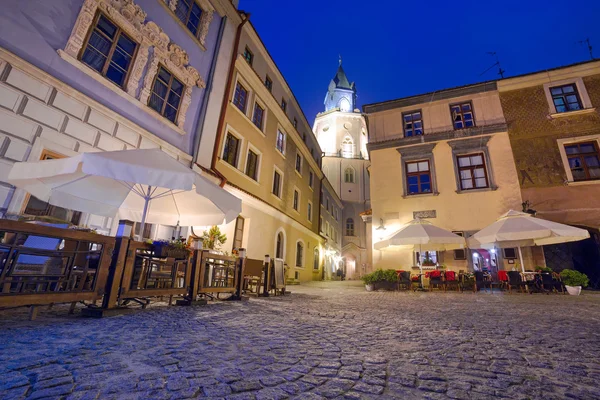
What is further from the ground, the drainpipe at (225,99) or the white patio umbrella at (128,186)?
the drainpipe at (225,99)

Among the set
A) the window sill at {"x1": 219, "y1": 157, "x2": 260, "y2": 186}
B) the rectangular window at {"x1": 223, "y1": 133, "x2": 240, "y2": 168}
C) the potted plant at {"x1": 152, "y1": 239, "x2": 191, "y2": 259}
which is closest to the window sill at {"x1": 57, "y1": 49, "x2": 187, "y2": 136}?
the window sill at {"x1": 219, "y1": 157, "x2": 260, "y2": 186}

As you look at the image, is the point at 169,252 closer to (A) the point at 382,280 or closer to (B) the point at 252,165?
(B) the point at 252,165

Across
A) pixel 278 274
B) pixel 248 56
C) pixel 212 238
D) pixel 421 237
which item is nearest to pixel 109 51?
pixel 212 238

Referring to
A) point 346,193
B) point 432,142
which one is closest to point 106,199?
point 432,142

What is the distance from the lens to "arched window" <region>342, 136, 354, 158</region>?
36094mm

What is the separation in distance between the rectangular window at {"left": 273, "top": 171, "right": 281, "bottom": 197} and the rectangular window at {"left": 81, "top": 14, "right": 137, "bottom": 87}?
8.75 meters

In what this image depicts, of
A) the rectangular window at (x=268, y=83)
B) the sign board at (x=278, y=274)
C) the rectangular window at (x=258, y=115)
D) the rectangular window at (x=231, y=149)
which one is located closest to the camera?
the sign board at (x=278, y=274)

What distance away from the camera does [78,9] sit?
676cm

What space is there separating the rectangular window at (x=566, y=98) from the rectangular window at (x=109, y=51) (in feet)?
61.7

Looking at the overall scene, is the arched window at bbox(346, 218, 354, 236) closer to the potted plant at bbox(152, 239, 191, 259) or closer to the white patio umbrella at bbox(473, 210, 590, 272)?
the white patio umbrella at bbox(473, 210, 590, 272)

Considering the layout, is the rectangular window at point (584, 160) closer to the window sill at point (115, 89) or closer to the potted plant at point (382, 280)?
the potted plant at point (382, 280)

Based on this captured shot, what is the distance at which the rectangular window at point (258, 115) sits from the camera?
13.8 m

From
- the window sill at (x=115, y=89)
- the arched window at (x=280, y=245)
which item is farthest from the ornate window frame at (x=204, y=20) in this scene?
the arched window at (x=280, y=245)

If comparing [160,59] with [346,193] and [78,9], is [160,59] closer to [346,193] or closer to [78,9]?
[78,9]
